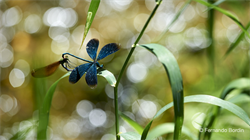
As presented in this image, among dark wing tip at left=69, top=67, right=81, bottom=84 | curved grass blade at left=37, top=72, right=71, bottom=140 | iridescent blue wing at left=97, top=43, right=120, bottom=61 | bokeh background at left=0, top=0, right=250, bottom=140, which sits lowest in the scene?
curved grass blade at left=37, top=72, right=71, bottom=140

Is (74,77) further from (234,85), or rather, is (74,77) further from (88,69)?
(234,85)

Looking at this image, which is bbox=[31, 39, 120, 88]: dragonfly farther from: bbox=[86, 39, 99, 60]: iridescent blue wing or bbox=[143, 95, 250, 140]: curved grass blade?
bbox=[143, 95, 250, 140]: curved grass blade

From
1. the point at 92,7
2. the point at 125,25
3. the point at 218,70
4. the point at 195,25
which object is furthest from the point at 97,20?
the point at 92,7

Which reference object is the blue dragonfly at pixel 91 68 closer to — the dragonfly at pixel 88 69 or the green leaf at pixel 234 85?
the dragonfly at pixel 88 69

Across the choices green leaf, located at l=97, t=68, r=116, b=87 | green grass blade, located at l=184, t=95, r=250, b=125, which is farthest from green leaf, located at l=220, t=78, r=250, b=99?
green leaf, located at l=97, t=68, r=116, b=87

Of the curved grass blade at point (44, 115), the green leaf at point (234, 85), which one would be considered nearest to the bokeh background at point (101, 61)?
the green leaf at point (234, 85)

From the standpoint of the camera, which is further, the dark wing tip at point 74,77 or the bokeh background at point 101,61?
the bokeh background at point 101,61
